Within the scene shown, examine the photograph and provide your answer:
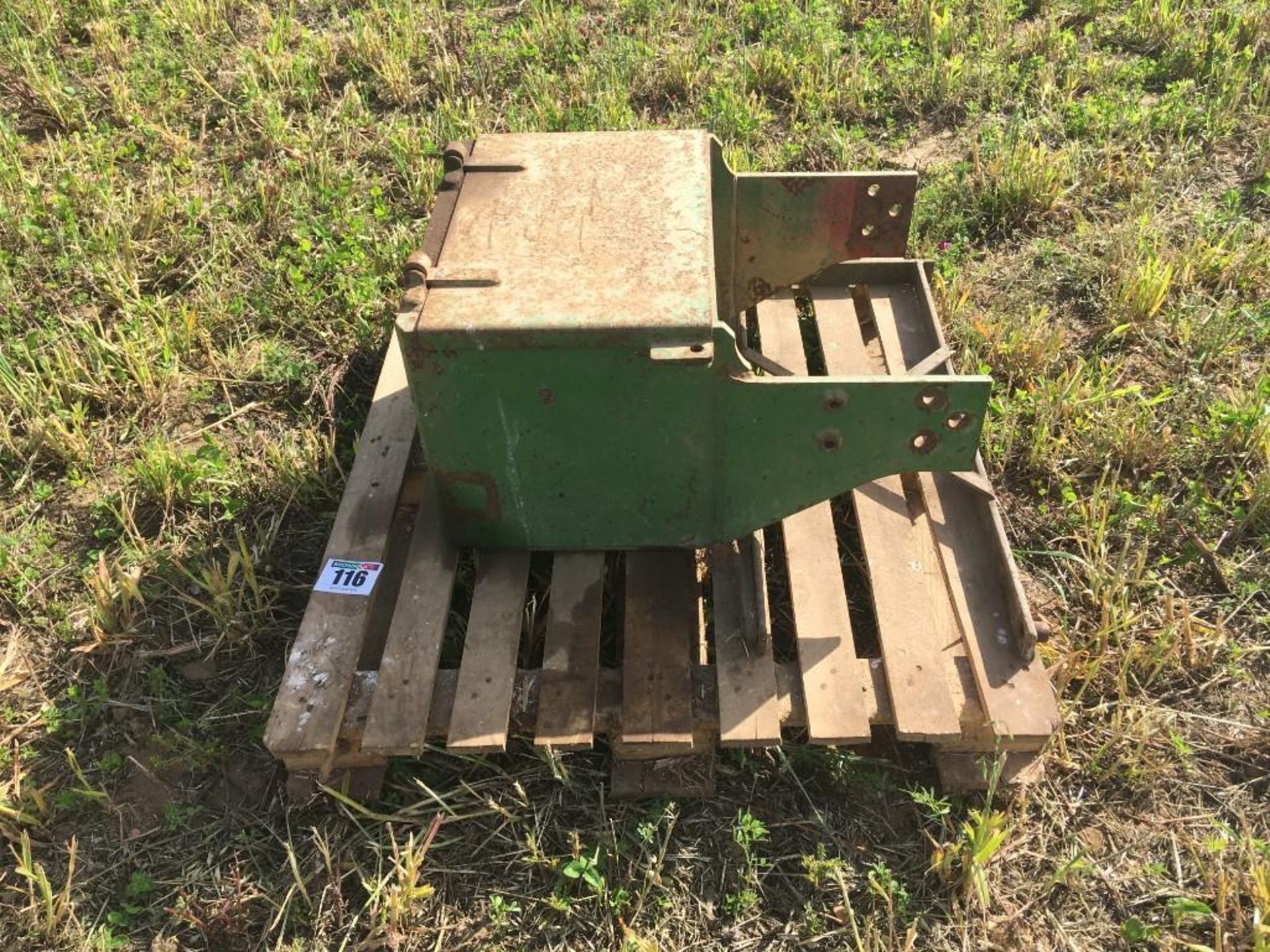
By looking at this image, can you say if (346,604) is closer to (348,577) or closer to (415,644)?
(348,577)

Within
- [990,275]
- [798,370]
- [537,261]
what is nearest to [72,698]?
[537,261]

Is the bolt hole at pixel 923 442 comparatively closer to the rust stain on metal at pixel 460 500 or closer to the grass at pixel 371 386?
the grass at pixel 371 386

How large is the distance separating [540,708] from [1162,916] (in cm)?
154

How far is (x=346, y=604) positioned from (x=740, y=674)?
1097mm

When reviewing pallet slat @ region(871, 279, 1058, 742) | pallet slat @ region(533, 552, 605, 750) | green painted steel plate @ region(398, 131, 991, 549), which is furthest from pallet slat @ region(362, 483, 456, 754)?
pallet slat @ region(871, 279, 1058, 742)

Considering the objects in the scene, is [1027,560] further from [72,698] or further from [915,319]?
[72,698]

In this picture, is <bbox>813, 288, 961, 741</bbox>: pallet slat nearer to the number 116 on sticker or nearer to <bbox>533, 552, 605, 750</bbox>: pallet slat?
<bbox>533, 552, 605, 750</bbox>: pallet slat

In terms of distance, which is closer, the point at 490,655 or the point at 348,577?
the point at 490,655

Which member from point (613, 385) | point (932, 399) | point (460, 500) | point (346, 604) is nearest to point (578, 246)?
point (613, 385)

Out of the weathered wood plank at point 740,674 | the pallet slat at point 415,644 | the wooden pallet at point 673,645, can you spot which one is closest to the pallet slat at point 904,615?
the wooden pallet at point 673,645

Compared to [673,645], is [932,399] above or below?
above

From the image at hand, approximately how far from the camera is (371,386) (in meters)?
3.55

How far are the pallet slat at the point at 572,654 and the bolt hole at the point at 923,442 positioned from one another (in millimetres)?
926

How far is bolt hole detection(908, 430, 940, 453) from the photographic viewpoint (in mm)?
2346
